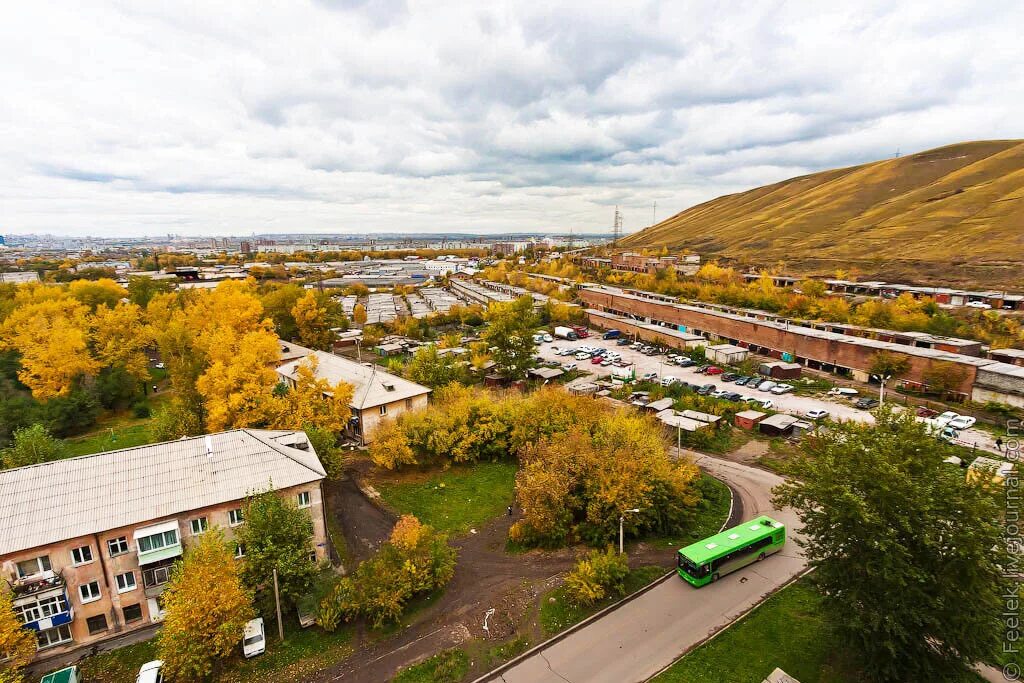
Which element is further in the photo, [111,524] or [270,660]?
[111,524]

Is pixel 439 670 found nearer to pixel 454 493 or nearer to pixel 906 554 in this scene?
pixel 454 493

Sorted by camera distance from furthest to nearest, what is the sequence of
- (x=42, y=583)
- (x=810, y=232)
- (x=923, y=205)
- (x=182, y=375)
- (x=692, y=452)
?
(x=810, y=232) < (x=923, y=205) < (x=182, y=375) < (x=692, y=452) < (x=42, y=583)

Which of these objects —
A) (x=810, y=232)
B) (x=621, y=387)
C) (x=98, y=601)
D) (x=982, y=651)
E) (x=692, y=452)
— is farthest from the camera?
(x=810, y=232)

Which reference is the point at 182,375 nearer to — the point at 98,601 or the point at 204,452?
the point at 204,452

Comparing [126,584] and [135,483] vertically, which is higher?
[135,483]

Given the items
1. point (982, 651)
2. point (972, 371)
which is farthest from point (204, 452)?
point (972, 371)

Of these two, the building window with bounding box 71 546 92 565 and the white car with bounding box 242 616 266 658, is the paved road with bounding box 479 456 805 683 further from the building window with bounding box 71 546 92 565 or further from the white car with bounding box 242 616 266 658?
the building window with bounding box 71 546 92 565

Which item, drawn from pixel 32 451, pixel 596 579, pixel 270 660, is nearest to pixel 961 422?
pixel 596 579
